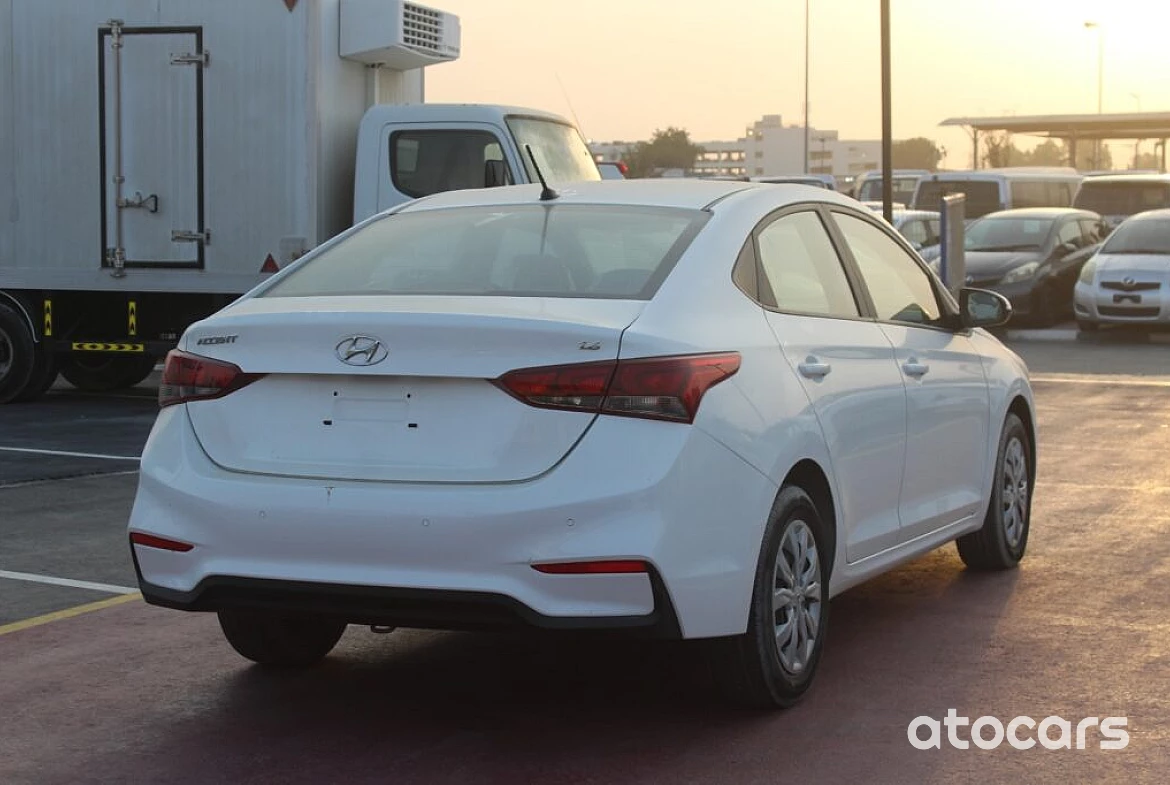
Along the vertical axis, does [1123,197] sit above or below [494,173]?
above

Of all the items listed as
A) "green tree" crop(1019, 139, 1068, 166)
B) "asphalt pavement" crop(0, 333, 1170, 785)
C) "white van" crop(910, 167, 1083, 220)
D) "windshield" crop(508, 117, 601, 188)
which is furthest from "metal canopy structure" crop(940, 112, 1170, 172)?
"green tree" crop(1019, 139, 1068, 166)

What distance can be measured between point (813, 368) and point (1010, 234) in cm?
2171

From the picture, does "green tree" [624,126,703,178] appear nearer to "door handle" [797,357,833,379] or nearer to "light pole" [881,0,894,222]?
"light pole" [881,0,894,222]

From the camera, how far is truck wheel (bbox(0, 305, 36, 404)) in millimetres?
16281

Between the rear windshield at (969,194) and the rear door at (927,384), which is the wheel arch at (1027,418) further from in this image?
the rear windshield at (969,194)

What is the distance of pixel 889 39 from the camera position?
2386cm

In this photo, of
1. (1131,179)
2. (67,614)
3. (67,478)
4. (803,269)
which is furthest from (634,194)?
(1131,179)

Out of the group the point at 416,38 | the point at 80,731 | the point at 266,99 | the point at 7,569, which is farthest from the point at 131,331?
the point at 80,731

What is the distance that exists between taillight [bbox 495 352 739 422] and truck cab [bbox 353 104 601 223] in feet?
32.5

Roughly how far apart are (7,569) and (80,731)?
286cm

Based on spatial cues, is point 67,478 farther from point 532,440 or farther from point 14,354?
point 532,440

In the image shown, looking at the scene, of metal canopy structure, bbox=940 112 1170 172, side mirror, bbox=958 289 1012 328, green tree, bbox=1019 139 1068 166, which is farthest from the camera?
green tree, bbox=1019 139 1068 166

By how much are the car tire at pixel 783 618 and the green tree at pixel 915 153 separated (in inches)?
6072

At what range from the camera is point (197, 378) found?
5477mm
